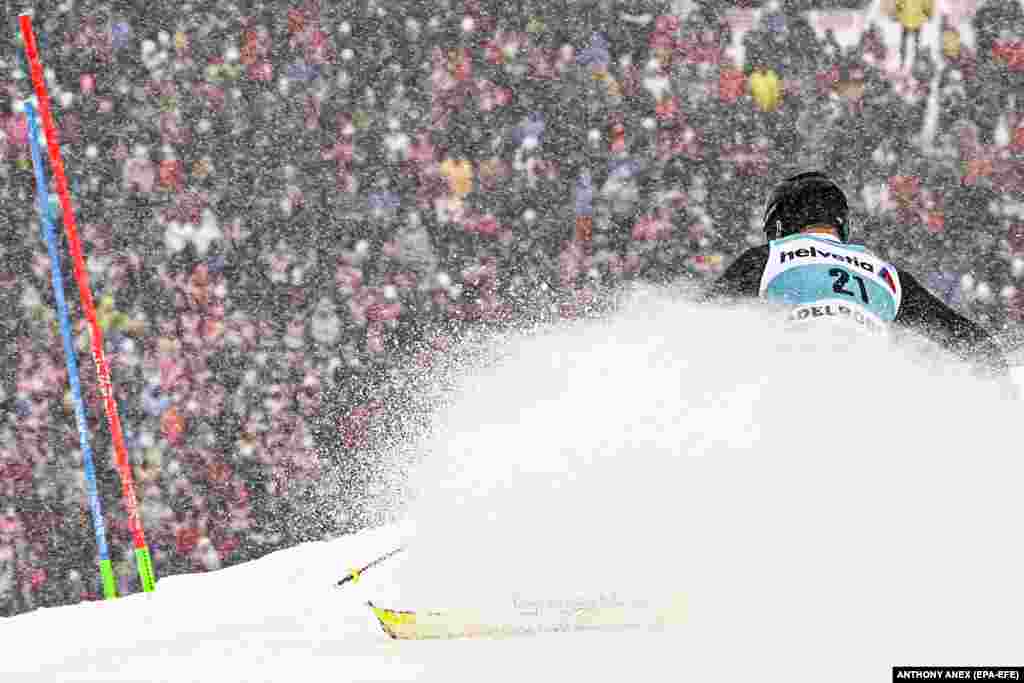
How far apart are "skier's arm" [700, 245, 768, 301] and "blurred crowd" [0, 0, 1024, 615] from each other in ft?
8.21

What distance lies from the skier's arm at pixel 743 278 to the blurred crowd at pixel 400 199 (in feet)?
8.21

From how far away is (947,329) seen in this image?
317cm

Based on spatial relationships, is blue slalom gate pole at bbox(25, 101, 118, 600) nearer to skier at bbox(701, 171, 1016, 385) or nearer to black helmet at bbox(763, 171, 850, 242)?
skier at bbox(701, 171, 1016, 385)

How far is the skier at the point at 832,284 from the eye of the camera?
2.95m

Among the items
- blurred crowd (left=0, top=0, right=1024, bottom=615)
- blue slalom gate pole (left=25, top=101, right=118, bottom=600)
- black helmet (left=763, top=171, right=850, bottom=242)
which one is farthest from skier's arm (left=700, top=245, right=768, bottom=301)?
blue slalom gate pole (left=25, top=101, right=118, bottom=600)

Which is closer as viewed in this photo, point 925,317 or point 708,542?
point 708,542

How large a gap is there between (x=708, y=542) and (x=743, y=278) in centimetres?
82

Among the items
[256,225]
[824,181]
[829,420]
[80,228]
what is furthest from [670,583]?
[80,228]

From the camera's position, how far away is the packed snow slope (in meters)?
2.14

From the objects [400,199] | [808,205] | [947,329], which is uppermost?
[400,199]

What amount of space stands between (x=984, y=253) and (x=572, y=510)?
11.8 ft

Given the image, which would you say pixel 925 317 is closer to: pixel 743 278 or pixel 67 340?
pixel 743 278

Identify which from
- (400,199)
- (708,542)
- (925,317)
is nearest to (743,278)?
(925,317)

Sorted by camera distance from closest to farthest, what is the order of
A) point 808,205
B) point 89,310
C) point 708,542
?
point 708,542
point 808,205
point 89,310
